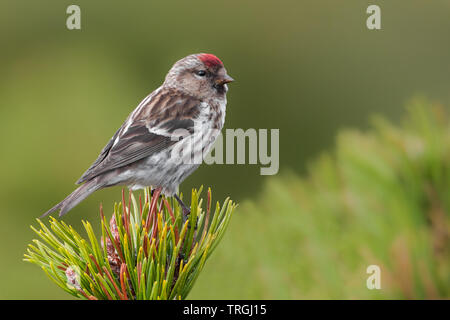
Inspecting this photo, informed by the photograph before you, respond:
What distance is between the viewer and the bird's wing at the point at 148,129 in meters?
2.10

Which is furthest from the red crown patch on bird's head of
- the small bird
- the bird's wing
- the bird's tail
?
the bird's tail

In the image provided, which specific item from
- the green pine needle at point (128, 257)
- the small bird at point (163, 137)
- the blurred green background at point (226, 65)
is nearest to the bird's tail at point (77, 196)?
the small bird at point (163, 137)

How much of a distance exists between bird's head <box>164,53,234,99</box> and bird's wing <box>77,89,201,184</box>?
13cm

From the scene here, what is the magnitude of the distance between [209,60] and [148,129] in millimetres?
464

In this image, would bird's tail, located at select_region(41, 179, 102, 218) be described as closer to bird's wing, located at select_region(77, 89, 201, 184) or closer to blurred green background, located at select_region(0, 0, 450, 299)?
bird's wing, located at select_region(77, 89, 201, 184)

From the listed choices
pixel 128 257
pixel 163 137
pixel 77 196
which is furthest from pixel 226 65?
pixel 128 257

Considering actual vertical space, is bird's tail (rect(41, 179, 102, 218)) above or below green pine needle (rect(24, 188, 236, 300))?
above

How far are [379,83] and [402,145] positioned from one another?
1.97 m

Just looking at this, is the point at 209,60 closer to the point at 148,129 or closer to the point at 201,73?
the point at 201,73

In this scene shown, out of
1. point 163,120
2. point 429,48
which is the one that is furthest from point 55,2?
point 429,48

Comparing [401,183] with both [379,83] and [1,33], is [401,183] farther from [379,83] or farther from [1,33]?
[1,33]

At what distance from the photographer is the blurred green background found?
314cm

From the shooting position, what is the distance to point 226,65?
11.1 ft
